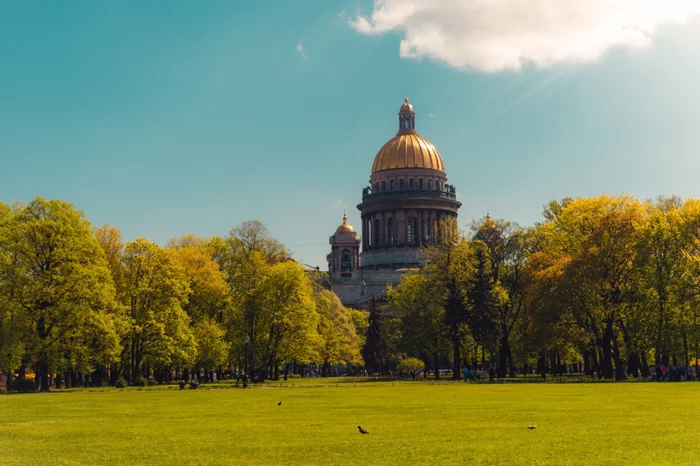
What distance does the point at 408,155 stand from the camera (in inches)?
6560

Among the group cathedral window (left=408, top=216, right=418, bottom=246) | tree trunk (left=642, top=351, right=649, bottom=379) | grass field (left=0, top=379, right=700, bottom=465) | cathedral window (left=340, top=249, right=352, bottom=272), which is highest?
cathedral window (left=408, top=216, right=418, bottom=246)

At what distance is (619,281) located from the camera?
2475 inches

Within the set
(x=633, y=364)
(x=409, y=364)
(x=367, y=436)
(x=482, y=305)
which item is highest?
(x=482, y=305)

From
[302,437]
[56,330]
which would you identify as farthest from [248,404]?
[56,330]

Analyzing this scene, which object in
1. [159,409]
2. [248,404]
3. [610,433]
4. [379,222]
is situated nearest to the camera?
[610,433]

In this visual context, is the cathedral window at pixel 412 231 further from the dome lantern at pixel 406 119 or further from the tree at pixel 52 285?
the tree at pixel 52 285

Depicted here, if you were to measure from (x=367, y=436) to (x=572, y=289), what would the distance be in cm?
4343

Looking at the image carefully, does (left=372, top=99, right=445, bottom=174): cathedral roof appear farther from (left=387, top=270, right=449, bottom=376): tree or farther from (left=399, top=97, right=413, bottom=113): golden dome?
(left=387, top=270, right=449, bottom=376): tree

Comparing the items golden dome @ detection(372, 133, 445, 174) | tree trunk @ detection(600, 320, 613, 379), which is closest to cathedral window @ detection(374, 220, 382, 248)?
golden dome @ detection(372, 133, 445, 174)

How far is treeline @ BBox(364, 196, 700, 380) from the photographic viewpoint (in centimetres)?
6025

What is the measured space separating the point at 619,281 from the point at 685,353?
7.08m

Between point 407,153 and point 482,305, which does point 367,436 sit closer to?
point 482,305

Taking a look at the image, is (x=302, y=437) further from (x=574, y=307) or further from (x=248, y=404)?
(x=574, y=307)

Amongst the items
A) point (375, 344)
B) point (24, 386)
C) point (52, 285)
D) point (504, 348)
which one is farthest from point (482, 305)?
point (375, 344)
